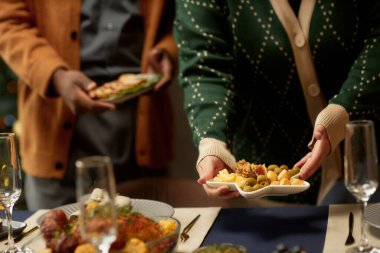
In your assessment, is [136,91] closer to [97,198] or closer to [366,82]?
[366,82]

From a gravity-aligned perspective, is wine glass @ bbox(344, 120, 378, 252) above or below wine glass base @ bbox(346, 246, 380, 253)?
above

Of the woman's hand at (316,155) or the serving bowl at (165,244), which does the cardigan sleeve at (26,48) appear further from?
the serving bowl at (165,244)

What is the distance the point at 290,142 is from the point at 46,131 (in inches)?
46.0

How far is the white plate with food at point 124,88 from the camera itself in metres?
2.53

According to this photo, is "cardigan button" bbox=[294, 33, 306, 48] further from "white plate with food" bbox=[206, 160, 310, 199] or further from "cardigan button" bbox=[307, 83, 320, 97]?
"white plate with food" bbox=[206, 160, 310, 199]

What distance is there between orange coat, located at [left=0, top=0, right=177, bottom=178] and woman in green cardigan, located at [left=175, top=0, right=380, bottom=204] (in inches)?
28.9

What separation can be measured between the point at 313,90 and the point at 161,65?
94 centimetres

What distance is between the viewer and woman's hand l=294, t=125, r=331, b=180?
5.38ft

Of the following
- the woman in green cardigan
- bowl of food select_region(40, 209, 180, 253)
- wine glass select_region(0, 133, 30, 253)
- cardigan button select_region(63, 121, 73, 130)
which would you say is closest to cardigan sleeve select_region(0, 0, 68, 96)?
cardigan button select_region(63, 121, 73, 130)

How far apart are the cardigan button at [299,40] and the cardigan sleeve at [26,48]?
108 centimetres

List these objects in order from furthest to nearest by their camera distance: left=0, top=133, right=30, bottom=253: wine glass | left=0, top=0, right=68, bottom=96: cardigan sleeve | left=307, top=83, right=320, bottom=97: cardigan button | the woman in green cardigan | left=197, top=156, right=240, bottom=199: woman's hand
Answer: left=0, top=0, right=68, bottom=96: cardigan sleeve, left=307, top=83, right=320, bottom=97: cardigan button, the woman in green cardigan, left=197, top=156, right=240, bottom=199: woman's hand, left=0, top=133, right=30, bottom=253: wine glass

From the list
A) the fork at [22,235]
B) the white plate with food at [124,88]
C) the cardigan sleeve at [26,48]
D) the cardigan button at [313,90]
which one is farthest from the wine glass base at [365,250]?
the cardigan sleeve at [26,48]

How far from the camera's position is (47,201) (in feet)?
9.29

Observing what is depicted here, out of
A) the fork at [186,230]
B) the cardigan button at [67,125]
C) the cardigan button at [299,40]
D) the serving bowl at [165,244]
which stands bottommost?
the cardigan button at [67,125]
